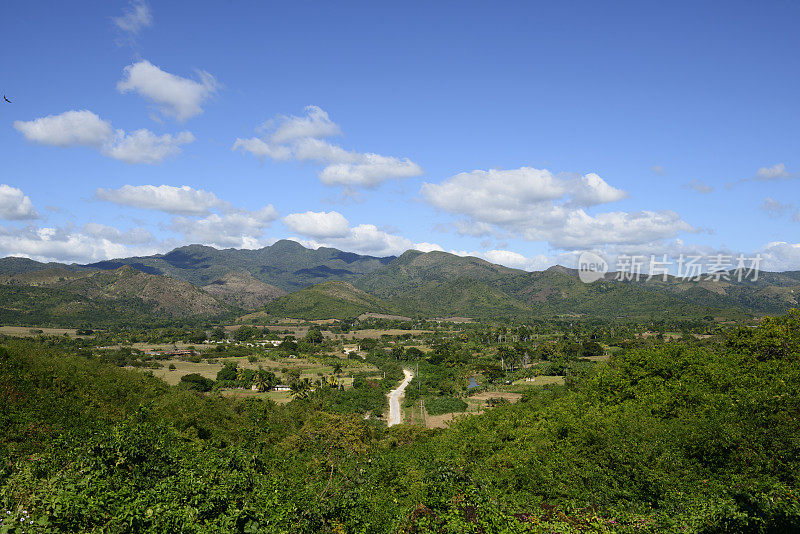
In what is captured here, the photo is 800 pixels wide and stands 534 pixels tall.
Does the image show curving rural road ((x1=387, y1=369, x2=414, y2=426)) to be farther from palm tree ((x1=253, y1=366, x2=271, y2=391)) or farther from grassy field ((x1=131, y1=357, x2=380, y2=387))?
palm tree ((x1=253, y1=366, x2=271, y2=391))

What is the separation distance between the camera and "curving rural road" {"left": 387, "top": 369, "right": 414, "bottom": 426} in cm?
6193

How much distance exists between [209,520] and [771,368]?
3377 centimetres

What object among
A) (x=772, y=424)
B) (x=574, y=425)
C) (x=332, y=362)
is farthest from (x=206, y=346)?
(x=772, y=424)

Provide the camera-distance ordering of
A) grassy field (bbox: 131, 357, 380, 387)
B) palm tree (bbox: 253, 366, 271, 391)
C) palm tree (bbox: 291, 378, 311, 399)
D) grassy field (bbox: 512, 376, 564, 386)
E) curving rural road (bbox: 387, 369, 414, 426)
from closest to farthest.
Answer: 1. curving rural road (bbox: 387, 369, 414, 426)
2. palm tree (bbox: 291, 378, 311, 399)
3. palm tree (bbox: 253, 366, 271, 391)
4. grassy field (bbox: 512, 376, 564, 386)
5. grassy field (bbox: 131, 357, 380, 387)

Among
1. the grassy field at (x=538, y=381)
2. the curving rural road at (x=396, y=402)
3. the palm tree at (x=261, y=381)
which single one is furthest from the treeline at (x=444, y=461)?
the grassy field at (x=538, y=381)

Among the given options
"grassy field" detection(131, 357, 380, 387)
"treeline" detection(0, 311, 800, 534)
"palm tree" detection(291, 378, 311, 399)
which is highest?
"treeline" detection(0, 311, 800, 534)

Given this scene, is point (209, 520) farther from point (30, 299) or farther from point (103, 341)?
point (30, 299)

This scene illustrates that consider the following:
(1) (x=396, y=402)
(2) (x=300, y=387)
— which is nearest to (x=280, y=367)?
(2) (x=300, y=387)

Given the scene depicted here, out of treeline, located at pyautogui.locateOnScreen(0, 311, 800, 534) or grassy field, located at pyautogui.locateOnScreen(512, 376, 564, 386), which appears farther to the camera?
grassy field, located at pyautogui.locateOnScreen(512, 376, 564, 386)

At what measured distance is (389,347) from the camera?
138 meters

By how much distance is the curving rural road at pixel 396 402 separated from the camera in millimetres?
61931

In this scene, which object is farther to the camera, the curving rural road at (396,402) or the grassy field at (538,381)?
the grassy field at (538,381)

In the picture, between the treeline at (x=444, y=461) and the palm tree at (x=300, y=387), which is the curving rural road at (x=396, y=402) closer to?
the palm tree at (x=300, y=387)

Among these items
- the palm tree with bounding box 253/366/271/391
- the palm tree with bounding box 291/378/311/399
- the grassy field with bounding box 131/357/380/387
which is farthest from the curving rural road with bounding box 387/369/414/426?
the palm tree with bounding box 253/366/271/391
